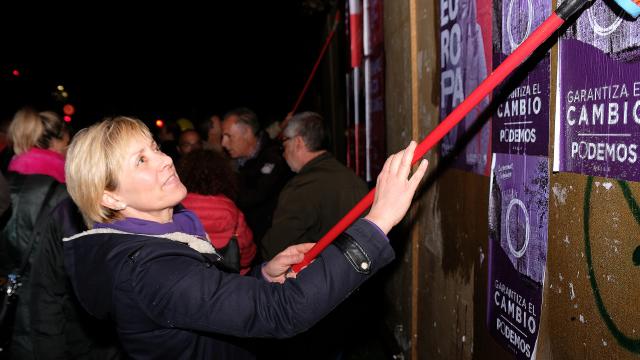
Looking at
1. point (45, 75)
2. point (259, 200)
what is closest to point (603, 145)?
point (259, 200)

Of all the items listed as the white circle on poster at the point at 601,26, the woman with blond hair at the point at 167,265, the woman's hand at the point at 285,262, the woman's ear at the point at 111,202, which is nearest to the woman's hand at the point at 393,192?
the woman with blond hair at the point at 167,265

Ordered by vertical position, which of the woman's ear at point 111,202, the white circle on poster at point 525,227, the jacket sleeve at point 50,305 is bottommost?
the jacket sleeve at point 50,305

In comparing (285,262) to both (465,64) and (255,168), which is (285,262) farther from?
(255,168)

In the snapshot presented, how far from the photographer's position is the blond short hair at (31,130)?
3545mm

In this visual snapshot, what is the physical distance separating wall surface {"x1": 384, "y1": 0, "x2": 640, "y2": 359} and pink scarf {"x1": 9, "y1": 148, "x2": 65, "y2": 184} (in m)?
2.29

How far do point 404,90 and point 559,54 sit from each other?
5.85ft

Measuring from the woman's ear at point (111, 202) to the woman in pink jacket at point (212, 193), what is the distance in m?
1.27

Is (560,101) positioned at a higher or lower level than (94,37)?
lower

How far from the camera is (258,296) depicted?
1380mm

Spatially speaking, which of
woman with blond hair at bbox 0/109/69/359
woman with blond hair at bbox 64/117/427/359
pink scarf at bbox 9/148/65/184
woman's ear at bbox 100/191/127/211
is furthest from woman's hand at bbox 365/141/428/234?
pink scarf at bbox 9/148/65/184

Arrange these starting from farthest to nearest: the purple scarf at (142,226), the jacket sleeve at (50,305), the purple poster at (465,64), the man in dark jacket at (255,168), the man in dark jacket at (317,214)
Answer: the man in dark jacket at (255,168), the man in dark jacket at (317,214), the jacket sleeve at (50,305), the purple poster at (465,64), the purple scarf at (142,226)

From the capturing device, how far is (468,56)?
2.11m

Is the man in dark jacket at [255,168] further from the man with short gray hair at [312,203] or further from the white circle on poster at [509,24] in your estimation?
the white circle on poster at [509,24]

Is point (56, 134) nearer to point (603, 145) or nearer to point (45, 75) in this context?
point (603, 145)
